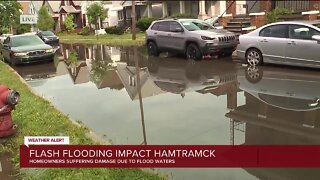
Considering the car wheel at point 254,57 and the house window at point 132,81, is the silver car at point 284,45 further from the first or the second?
the house window at point 132,81

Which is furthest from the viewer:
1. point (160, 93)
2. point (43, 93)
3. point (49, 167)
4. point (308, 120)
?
point (43, 93)

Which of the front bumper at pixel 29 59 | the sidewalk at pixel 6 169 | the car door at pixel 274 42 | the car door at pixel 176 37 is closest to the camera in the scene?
the sidewalk at pixel 6 169

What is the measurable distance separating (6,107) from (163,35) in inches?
455

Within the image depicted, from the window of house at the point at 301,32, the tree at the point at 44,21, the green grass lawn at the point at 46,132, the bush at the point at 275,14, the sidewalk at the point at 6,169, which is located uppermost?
the tree at the point at 44,21

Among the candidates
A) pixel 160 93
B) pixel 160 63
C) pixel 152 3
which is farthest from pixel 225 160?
pixel 152 3

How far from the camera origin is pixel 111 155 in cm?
545

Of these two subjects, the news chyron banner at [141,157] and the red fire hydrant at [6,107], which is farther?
the red fire hydrant at [6,107]

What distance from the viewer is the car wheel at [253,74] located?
1141cm

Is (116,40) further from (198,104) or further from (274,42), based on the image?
(198,104)

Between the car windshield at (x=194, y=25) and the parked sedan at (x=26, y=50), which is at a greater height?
the car windshield at (x=194, y=25)

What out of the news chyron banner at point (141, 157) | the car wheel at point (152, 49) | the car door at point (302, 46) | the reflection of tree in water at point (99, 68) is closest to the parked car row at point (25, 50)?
the reflection of tree in water at point (99, 68)

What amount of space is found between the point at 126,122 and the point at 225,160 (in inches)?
121

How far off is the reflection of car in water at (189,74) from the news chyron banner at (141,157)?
5173 millimetres

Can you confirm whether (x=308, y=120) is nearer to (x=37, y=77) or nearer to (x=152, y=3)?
(x=37, y=77)
